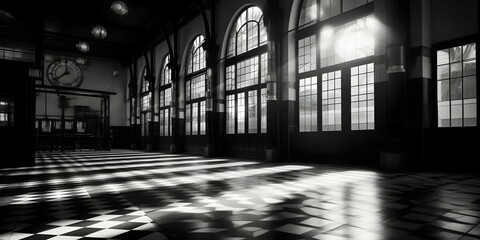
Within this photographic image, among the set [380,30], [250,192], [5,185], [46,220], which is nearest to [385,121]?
[380,30]

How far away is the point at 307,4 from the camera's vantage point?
30.9ft

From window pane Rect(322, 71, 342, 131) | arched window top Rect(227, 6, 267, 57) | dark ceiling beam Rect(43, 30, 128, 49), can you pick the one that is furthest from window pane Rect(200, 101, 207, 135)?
dark ceiling beam Rect(43, 30, 128, 49)

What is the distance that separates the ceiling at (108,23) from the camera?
1466cm

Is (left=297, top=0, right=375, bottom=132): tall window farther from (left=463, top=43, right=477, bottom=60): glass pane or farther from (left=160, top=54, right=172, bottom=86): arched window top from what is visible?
(left=160, top=54, right=172, bottom=86): arched window top

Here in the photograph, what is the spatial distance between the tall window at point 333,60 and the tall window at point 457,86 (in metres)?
1.49

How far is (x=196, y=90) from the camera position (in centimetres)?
1524

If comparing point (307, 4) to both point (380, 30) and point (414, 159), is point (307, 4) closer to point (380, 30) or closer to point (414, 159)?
point (380, 30)

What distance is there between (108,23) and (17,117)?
440 inches

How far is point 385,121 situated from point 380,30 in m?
2.13

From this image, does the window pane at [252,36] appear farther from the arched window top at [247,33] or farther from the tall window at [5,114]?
the tall window at [5,114]

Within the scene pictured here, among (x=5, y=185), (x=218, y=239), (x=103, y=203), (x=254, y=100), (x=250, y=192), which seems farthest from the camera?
(x=254, y=100)

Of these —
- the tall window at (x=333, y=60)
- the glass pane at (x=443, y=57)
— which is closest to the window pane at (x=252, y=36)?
the tall window at (x=333, y=60)

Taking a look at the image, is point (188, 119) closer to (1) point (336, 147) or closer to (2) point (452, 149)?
(1) point (336, 147)

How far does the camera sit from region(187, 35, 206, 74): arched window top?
48.0 feet
